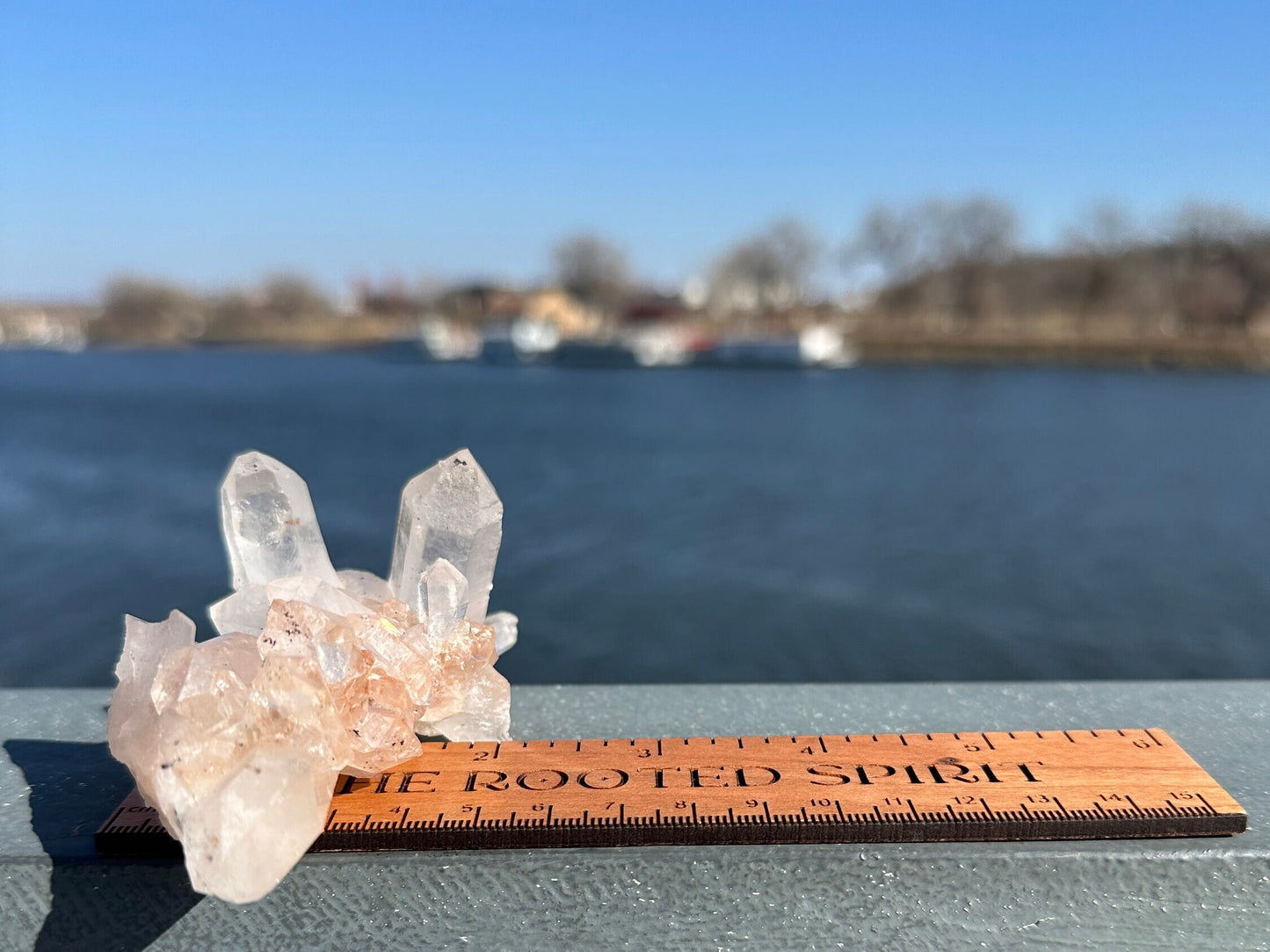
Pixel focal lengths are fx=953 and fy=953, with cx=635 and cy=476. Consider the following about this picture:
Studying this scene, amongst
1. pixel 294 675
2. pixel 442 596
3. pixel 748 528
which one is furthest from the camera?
pixel 748 528

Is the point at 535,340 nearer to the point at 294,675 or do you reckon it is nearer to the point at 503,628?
the point at 503,628

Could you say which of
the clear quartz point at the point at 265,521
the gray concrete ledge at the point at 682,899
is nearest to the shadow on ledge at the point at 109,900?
the gray concrete ledge at the point at 682,899

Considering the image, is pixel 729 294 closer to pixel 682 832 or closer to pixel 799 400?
pixel 799 400

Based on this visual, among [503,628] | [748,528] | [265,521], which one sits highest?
[265,521]

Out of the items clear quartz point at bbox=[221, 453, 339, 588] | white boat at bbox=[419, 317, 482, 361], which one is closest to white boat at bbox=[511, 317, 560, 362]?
white boat at bbox=[419, 317, 482, 361]

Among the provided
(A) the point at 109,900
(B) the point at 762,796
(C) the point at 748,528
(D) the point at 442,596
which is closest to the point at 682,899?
(B) the point at 762,796

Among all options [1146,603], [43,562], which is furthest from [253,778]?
[43,562]

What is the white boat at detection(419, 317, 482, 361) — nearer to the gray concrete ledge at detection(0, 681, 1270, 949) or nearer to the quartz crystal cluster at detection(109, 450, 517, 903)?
the quartz crystal cluster at detection(109, 450, 517, 903)
